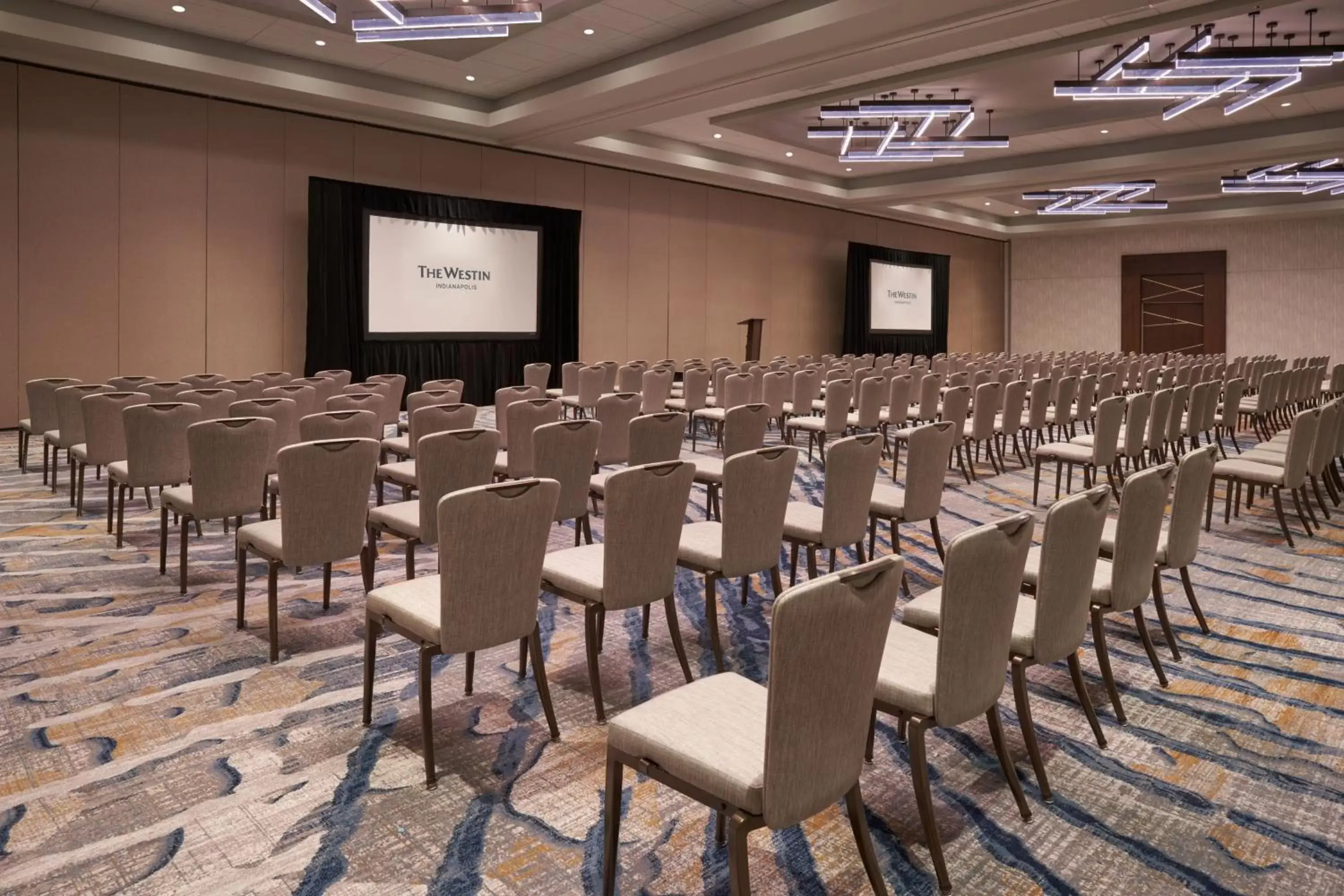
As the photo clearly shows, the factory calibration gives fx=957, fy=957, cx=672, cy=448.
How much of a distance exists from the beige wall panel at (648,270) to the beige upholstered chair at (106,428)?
10795 millimetres

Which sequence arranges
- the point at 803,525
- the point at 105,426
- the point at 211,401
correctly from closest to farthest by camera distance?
1. the point at 803,525
2. the point at 105,426
3. the point at 211,401

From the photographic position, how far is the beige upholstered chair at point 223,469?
4.44 meters

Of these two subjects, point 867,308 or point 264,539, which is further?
point 867,308

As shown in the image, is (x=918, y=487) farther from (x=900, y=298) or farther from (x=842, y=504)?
(x=900, y=298)

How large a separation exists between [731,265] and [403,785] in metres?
16.2

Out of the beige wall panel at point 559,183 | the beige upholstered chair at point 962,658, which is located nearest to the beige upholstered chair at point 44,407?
the beige upholstered chair at point 962,658

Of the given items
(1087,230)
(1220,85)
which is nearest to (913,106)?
(1220,85)

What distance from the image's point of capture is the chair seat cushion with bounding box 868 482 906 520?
482 centimetres

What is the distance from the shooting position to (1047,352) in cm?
2511

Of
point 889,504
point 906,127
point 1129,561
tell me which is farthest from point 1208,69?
point 1129,561

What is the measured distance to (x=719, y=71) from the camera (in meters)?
10.2

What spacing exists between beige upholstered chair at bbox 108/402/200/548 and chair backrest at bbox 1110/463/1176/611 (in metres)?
4.61

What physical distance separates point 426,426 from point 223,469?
1.35m

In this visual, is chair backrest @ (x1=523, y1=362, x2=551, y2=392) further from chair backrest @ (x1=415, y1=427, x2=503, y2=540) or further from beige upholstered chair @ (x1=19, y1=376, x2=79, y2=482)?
chair backrest @ (x1=415, y1=427, x2=503, y2=540)
